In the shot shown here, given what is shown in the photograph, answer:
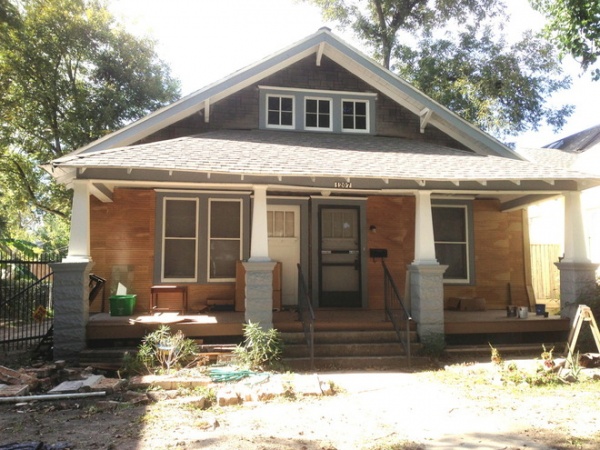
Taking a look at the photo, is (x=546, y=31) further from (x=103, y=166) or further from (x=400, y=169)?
(x=103, y=166)

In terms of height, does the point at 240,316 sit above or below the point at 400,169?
below

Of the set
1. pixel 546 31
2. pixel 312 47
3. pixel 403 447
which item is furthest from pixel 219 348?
pixel 546 31

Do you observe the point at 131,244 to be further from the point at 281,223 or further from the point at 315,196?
the point at 315,196

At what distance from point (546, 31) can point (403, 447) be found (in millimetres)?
11818

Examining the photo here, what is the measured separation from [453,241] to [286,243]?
3.84 m

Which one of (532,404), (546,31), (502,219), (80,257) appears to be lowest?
(532,404)

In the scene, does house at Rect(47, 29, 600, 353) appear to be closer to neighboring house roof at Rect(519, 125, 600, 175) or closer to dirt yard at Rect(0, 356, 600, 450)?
dirt yard at Rect(0, 356, 600, 450)

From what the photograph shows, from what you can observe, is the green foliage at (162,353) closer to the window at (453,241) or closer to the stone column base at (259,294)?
the stone column base at (259,294)

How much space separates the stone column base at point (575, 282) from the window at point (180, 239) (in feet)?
23.1

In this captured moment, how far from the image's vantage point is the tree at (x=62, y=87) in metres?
16.1

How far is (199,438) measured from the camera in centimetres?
418

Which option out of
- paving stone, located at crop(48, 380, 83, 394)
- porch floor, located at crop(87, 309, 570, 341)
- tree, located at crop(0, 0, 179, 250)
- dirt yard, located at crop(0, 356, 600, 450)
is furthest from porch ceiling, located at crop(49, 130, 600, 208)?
tree, located at crop(0, 0, 179, 250)

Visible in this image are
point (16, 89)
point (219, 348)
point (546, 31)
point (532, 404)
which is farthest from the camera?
point (16, 89)

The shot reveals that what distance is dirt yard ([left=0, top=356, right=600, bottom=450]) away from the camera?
13.4 ft
